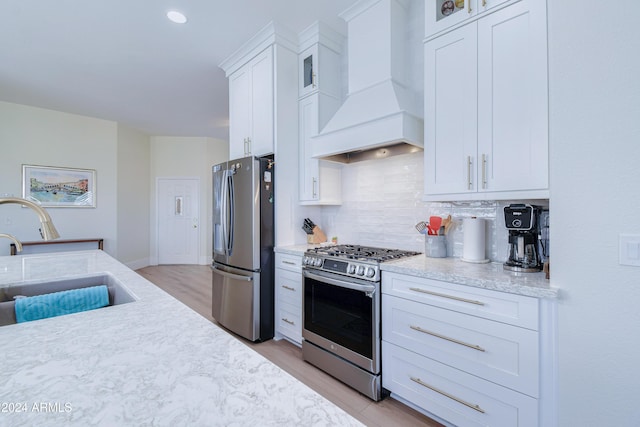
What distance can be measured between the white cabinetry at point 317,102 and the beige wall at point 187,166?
4341 mm

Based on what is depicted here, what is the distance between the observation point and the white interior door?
6488mm

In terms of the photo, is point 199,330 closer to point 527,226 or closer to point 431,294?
point 431,294

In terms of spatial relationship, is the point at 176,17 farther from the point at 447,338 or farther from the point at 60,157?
the point at 60,157

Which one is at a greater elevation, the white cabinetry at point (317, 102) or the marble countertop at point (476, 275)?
the white cabinetry at point (317, 102)

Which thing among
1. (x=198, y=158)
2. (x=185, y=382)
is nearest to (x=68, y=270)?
(x=185, y=382)

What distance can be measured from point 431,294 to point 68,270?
195cm

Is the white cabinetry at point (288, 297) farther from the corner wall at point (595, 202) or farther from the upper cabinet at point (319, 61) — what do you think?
the corner wall at point (595, 202)

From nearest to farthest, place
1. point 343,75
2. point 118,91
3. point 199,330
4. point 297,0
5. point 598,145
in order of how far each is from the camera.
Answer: point 199,330 < point 598,145 < point 297,0 < point 343,75 < point 118,91

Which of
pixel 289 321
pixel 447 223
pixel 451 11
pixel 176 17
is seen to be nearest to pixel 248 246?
pixel 289 321

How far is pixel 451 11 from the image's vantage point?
1.87 meters

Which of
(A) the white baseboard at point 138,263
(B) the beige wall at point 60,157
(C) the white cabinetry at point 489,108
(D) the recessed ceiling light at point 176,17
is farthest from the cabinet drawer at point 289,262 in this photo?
(A) the white baseboard at point 138,263

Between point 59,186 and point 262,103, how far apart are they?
423 cm

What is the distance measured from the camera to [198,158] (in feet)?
21.7

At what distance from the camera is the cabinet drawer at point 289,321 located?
2.58 m
